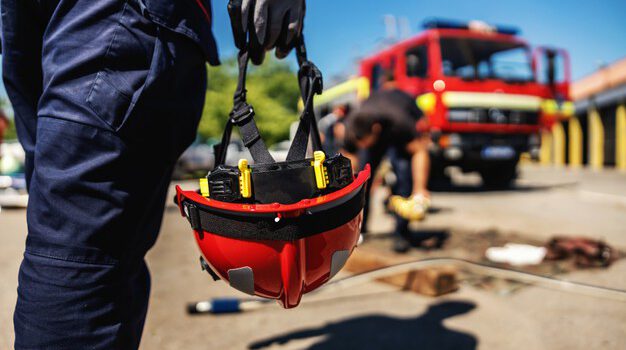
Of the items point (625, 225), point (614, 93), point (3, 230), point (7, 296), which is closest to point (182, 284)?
point (7, 296)

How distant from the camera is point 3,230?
4.95 metres

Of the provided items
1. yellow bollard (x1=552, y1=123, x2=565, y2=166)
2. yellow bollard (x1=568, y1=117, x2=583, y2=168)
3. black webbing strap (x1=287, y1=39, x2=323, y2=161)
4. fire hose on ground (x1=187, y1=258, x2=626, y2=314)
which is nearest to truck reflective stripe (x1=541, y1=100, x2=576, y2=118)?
fire hose on ground (x1=187, y1=258, x2=626, y2=314)

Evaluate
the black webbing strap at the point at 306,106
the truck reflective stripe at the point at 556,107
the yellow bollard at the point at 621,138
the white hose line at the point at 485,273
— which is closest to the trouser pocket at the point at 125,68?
the black webbing strap at the point at 306,106

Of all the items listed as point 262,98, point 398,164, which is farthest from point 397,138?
point 262,98

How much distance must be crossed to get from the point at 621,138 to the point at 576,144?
3533mm

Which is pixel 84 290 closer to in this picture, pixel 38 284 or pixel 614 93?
pixel 38 284

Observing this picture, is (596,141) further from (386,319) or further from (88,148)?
(88,148)

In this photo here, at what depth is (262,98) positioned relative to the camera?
37156mm

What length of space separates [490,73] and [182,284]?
6886mm

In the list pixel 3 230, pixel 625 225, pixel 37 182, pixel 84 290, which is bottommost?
pixel 625 225

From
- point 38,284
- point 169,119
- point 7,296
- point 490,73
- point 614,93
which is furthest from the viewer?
point 614,93

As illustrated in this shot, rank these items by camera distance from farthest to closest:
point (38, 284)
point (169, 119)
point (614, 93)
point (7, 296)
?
point (614, 93) < point (7, 296) < point (169, 119) < point (38, 284)

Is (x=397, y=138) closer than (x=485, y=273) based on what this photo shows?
No

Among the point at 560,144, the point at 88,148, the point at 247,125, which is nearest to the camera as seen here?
the point at 88,148
